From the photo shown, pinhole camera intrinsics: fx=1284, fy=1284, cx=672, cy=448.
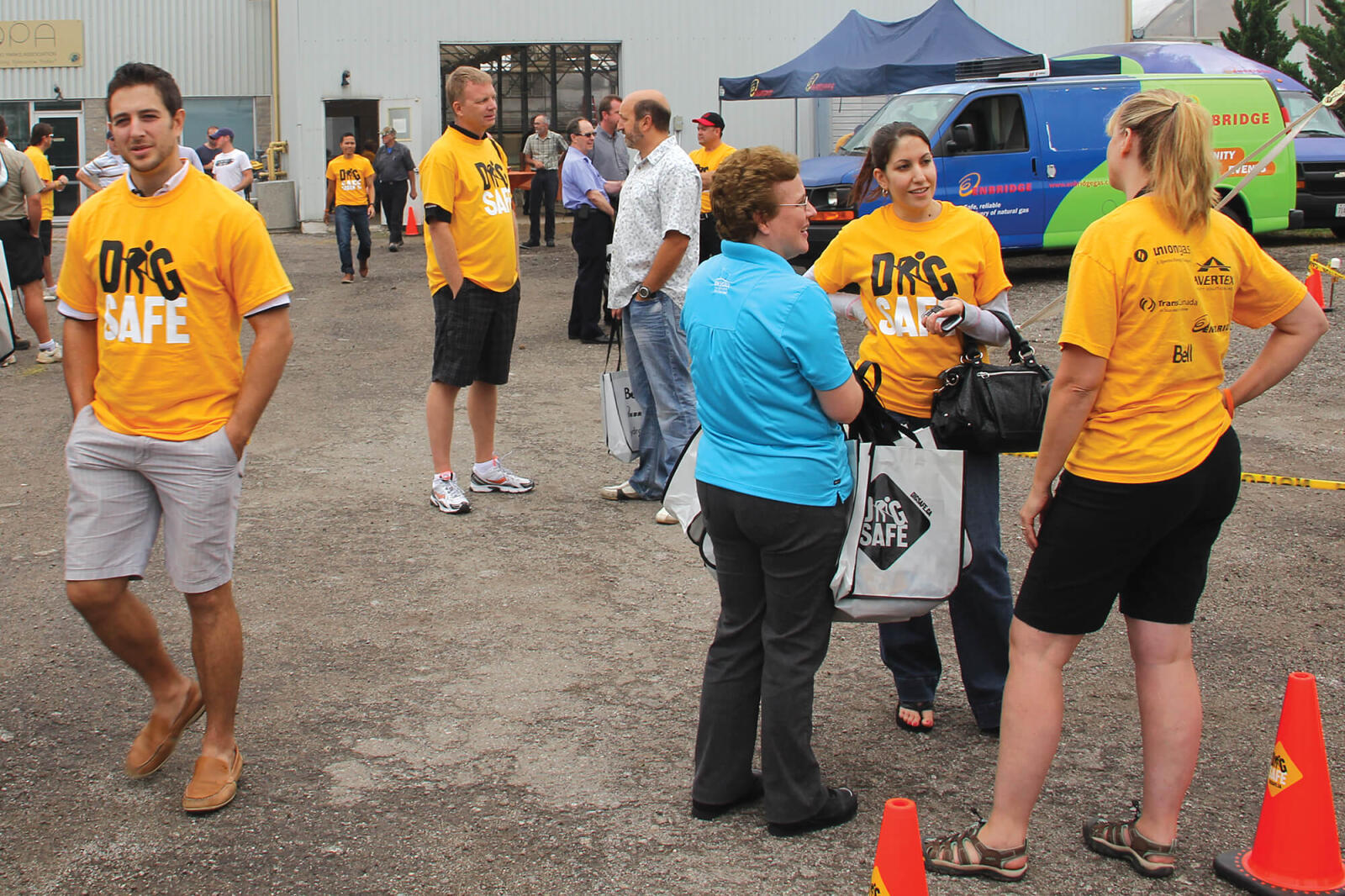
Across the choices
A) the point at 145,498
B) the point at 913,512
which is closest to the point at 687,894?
the point at 913,512

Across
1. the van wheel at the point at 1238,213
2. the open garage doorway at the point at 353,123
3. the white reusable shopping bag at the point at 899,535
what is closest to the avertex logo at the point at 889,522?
the white reusable shopping bag at the point at 899,535

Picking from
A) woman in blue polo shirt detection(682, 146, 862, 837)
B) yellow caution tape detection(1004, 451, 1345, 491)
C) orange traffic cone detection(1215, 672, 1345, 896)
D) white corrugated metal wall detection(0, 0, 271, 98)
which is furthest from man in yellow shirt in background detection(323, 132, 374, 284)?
white corrugated metal wall detection(0, 0, 271, 98)

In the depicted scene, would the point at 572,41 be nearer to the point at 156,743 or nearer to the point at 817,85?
the point at 817,85

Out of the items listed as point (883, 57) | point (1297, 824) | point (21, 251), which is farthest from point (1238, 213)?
point (1297, 824)

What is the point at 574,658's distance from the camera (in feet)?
14.9

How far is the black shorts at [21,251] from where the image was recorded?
9.85 m

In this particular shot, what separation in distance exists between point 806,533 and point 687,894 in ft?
2.99

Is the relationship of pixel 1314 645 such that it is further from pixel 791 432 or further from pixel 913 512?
pixel 791 432

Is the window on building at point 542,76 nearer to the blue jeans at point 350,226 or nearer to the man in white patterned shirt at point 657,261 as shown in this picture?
the blue jeans at point 350,226

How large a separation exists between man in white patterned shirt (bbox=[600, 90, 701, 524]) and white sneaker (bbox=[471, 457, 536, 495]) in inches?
31.4

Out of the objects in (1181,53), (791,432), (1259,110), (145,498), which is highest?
(1181,53)

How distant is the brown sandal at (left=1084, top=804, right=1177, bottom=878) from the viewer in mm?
3092

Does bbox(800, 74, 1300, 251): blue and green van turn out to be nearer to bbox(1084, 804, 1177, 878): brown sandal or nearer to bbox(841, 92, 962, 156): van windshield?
bbox(841, 92, 962, 156): van windshield

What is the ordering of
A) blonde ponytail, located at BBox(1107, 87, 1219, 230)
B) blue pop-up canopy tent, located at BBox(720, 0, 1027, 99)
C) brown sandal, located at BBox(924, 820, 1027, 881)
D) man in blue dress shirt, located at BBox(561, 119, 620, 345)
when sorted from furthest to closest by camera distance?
blue pop-up canopy tent, located at BBox(720, 0, 1027, 99), man in blue dress shirt, located at BBox(561, 119, 620, 345), brown sandal, located at BBox(924, 820, 1027, 881), blonde ponytail, located at BBox(1107, 87, 1219, 230)
